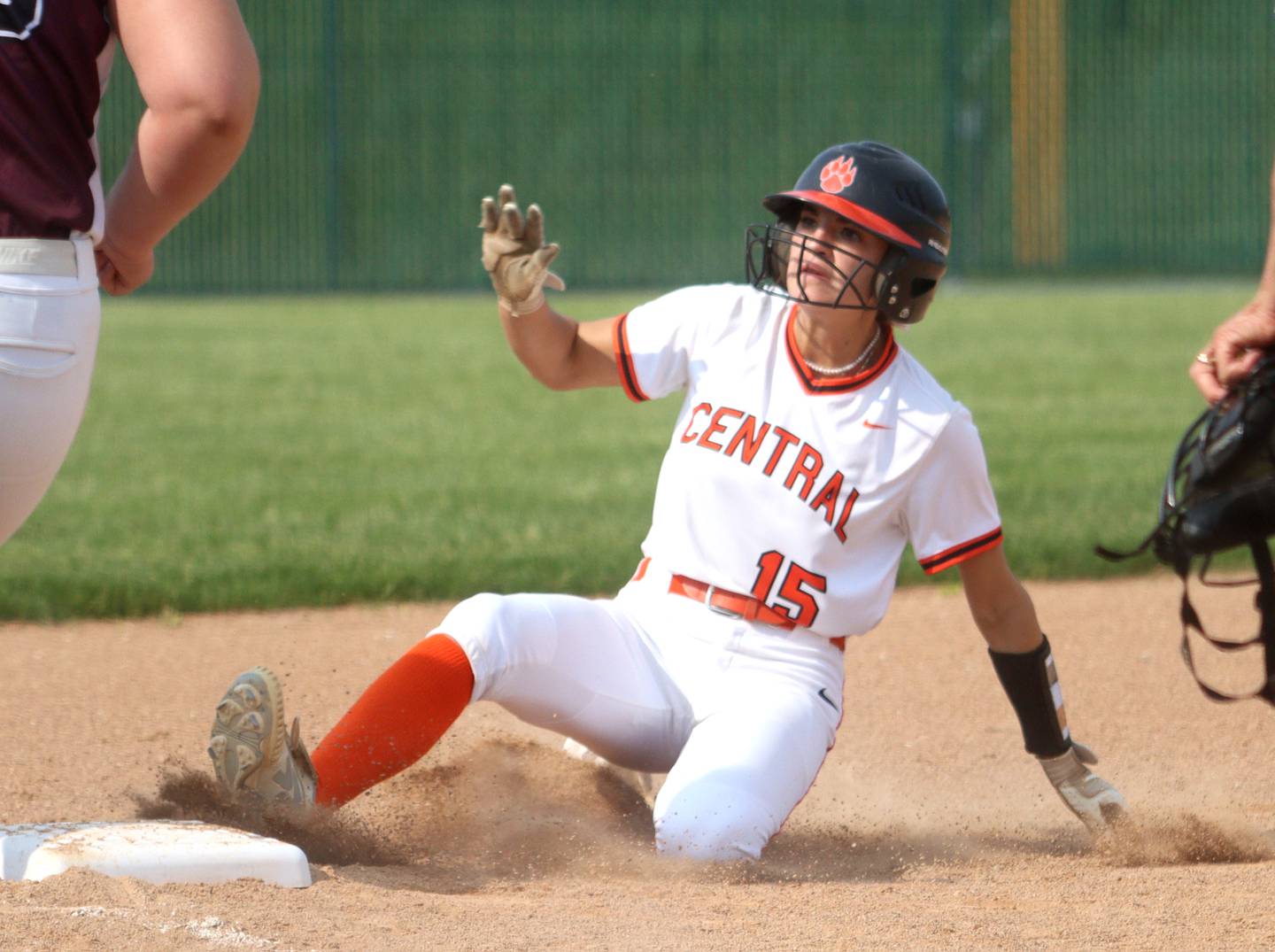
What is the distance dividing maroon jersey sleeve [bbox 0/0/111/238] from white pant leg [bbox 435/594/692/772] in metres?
1.15

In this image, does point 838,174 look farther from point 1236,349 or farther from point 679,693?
point 679,693

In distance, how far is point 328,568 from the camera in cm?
524

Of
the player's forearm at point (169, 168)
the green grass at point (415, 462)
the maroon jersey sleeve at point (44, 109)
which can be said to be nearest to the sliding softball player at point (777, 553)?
the player's forearm at point (169, 168)

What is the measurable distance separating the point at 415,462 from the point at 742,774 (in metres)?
4.56

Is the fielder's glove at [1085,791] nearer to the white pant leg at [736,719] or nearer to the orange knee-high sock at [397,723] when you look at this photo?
the white pant leg at [736,719]

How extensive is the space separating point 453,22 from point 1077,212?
268 inches

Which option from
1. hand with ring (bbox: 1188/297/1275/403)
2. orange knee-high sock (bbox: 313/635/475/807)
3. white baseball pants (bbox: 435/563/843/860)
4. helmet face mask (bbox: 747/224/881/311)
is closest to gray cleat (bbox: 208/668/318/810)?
orange knee-high sock (bbox: 313/635/475/807)

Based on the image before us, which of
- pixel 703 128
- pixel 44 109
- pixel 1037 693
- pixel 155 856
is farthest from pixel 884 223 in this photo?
pixel 703 128

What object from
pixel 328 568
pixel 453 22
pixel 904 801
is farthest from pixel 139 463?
pixel 453 22

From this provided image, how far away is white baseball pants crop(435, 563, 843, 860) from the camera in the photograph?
113 inches

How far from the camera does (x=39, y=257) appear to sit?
2.02 meters

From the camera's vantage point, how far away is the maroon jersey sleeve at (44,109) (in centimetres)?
198

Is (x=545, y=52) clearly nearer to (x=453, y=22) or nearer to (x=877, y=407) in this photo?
(x=453, y=22)

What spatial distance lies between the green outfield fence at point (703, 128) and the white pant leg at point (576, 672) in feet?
43.7
